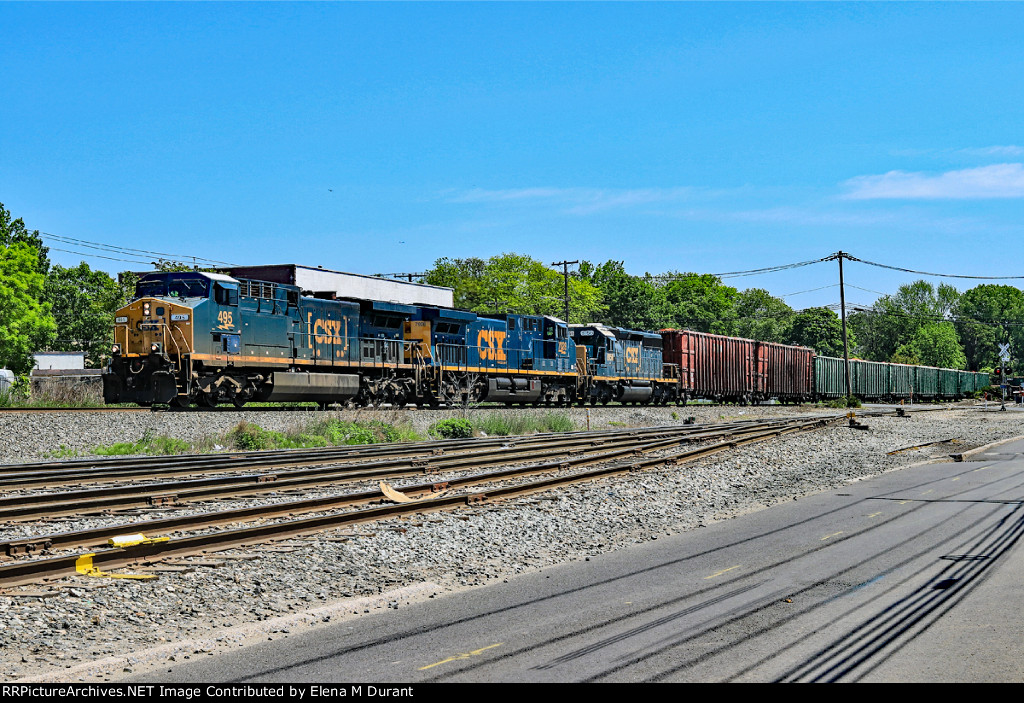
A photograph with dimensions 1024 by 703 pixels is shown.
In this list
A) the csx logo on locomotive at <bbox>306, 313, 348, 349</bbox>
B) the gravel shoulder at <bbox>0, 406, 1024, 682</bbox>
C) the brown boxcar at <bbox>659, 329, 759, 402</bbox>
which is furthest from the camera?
the brown boxcar at <bbox>659, 329, 759, 402</bbox>

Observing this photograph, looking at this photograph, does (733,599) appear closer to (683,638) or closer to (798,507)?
(683,638)

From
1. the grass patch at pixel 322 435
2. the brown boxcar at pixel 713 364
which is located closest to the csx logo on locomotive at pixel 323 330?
the grass patch at pixel 322 435

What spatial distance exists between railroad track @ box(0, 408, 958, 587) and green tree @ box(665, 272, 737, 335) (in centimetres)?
10113

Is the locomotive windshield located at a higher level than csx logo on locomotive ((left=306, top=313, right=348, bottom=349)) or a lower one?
higher

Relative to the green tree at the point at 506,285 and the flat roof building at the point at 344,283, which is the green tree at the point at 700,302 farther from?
the flat roof building at the point at 344,283

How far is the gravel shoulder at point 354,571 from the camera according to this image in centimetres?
587

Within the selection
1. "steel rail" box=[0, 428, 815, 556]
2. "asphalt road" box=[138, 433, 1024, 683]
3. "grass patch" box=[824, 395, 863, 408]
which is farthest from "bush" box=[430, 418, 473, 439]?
"grass patch" box=[824, 395, 863, 408]

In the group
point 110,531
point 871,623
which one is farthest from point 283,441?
point 871,623

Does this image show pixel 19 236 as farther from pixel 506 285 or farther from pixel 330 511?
pixel 330 511

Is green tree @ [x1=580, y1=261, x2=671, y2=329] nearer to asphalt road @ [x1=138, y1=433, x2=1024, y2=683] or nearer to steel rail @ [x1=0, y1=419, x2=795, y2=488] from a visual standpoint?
steel rail @ [x1=0, y1=419, x2=795, y2=488]

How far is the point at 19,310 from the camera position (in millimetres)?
52844

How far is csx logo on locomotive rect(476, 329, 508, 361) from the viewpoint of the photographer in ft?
113

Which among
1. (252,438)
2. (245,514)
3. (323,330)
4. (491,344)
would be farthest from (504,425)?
(245,514)

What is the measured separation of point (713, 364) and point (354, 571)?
42.0 metres
